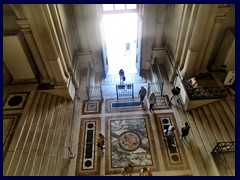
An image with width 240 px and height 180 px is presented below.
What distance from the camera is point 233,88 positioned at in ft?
29.4

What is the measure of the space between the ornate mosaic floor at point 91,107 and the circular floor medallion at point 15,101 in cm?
288

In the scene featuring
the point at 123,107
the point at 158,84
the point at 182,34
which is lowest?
the point at 123,107

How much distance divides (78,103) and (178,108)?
4.77m

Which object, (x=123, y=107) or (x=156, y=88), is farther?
(x=156, y=88)

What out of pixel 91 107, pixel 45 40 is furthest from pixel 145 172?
pixel 45 40

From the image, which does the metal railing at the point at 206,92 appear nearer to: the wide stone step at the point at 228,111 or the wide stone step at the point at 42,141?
the wide stone step at the point at 228,111

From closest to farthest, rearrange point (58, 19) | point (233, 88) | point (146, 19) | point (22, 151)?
point (22, 151), point (58, 19), point (233, 88), point (146, 19)

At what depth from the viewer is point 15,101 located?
9148 mm

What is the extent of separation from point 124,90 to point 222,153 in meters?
5.32

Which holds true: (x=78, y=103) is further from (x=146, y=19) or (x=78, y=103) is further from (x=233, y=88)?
(x=233, y=88)

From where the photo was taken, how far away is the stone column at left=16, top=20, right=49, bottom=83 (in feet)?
24.4

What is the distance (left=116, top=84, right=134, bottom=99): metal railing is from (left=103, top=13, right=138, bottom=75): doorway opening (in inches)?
70.2

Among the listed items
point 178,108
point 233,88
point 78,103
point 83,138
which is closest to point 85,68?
point 78,103

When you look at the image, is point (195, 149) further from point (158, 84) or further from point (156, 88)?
point (158, 84)
